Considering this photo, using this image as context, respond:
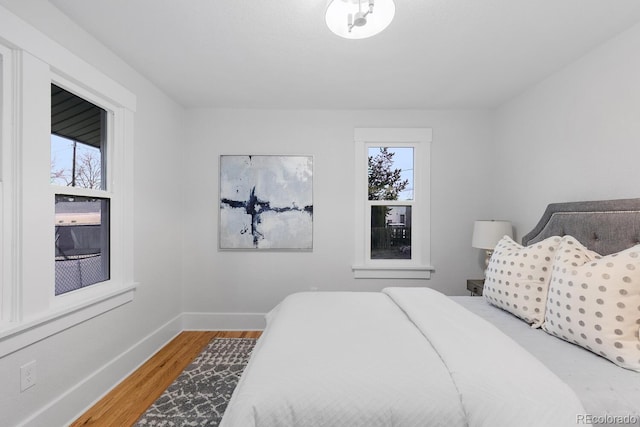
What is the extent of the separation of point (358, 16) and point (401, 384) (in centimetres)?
166

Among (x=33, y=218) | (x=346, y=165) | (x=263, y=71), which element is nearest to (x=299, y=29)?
(x=263, y=71)

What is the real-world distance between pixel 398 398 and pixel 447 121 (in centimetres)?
296

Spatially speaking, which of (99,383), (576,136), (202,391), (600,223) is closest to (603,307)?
(600,223)

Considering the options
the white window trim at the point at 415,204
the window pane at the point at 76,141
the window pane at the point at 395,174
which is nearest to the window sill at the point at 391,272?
the white window trim at the point at 415,204

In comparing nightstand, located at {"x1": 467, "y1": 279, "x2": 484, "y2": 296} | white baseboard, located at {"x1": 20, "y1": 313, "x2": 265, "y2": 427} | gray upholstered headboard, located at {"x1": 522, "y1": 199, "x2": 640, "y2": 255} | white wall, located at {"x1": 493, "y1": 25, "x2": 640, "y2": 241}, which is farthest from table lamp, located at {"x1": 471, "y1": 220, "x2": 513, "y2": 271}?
white baseboard, located at {"x1": 20, "y1": 313, "x2": 265, "y2": 427}

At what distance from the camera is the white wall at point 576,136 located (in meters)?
1.77

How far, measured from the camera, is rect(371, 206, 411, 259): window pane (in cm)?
325

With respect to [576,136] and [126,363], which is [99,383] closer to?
[126,363]

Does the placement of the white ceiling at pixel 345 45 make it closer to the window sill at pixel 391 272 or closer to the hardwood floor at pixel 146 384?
the window sill at pixel 391 272

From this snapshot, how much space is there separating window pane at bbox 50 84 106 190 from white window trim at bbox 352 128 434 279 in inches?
90.1

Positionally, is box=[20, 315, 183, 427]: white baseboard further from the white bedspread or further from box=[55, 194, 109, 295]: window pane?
the white bedspread

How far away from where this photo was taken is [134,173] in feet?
7.81

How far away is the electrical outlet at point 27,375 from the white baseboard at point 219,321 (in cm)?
164

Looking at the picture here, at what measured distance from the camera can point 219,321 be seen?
10.3ft
